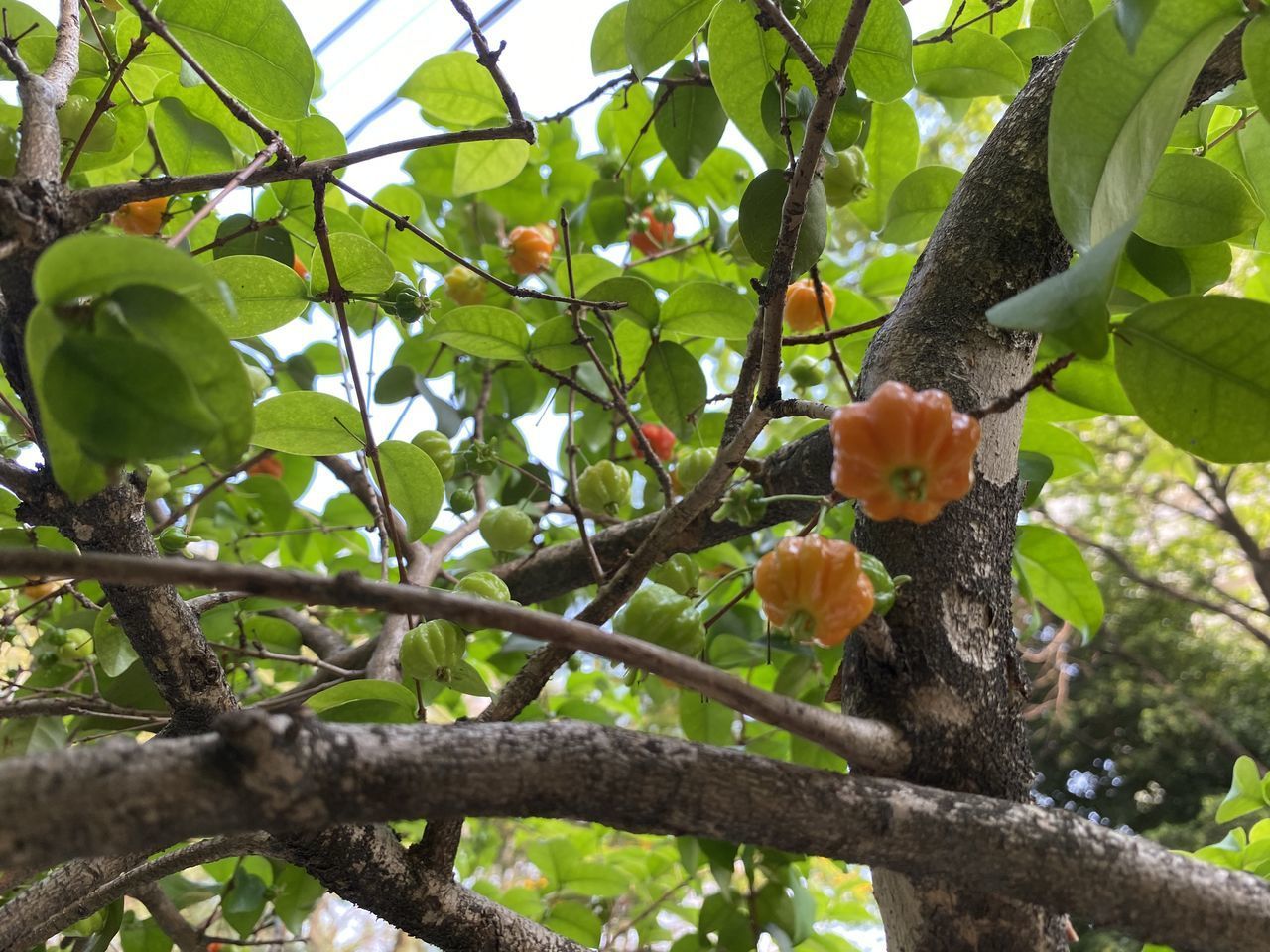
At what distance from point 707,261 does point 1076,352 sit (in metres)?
1.09

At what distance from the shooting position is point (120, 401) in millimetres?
406

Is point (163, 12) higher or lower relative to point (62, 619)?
higher

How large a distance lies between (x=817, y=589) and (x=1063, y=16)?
797mm

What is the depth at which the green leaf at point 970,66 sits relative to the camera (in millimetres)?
1000

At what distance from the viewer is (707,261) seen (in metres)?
1.52

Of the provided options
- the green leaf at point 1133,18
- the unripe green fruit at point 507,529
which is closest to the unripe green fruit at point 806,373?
the unripe green fruit at point 507,529

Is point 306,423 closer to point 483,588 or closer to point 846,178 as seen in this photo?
point 483,588

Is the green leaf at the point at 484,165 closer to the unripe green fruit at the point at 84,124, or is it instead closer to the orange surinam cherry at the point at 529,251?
the orange surinam cherry at the point at 529,251

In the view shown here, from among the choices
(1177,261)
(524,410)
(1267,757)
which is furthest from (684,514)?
(1267,757)

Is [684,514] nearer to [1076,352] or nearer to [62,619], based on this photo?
[1076,352]

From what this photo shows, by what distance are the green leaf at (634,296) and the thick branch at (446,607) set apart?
1.94 ft

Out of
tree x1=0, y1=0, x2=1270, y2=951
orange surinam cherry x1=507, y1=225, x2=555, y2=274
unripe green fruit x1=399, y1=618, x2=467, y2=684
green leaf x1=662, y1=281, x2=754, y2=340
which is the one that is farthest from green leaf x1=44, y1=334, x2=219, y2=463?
orange surinam cherry x1=507, y1=225, x2=555, y2=274

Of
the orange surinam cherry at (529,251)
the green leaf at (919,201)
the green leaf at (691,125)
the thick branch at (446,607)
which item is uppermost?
the orange surinam cherry at (529,251)

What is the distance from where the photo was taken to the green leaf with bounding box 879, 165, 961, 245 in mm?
1032
